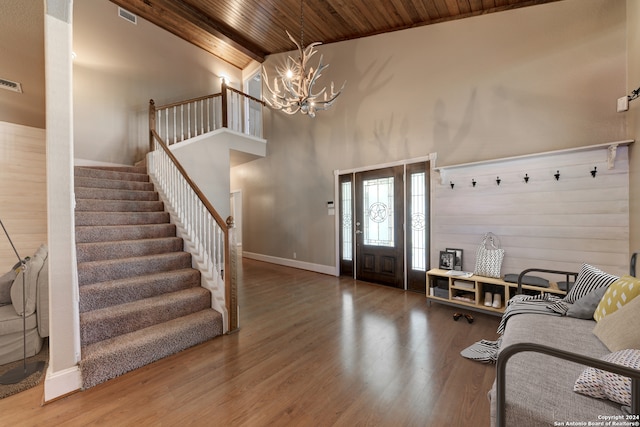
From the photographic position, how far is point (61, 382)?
1.85 metres

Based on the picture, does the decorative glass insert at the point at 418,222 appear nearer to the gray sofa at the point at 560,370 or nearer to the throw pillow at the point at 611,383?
the gray sofa at the point at 560,370

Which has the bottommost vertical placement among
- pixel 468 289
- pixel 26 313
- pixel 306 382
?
pixel 306 382

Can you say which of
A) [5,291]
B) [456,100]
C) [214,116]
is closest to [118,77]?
[214,116]

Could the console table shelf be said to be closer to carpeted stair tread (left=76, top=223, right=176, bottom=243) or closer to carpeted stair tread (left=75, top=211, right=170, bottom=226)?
carpeted stair tread (left=76, top=223, right=176, bottom=243)

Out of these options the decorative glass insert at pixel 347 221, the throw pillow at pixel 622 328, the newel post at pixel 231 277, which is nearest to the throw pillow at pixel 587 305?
the throw pillow at pixel 622 328

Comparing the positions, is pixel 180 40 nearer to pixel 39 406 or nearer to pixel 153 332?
pixel 153 332

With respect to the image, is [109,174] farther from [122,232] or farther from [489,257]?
[489,257]

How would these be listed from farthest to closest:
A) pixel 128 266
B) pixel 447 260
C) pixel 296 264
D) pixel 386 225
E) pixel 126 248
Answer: pixel 296 264 < pixel 386 225 < pixel 447 260 < pixel 126 248 < pixel 128 266

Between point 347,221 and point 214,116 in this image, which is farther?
point 214,116

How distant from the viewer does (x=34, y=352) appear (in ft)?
7.77

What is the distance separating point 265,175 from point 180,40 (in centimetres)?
384

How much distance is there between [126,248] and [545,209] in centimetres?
506

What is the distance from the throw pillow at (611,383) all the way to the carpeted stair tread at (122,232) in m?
4.13

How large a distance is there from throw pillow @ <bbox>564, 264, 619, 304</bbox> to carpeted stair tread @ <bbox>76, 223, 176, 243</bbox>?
448 centimetres
